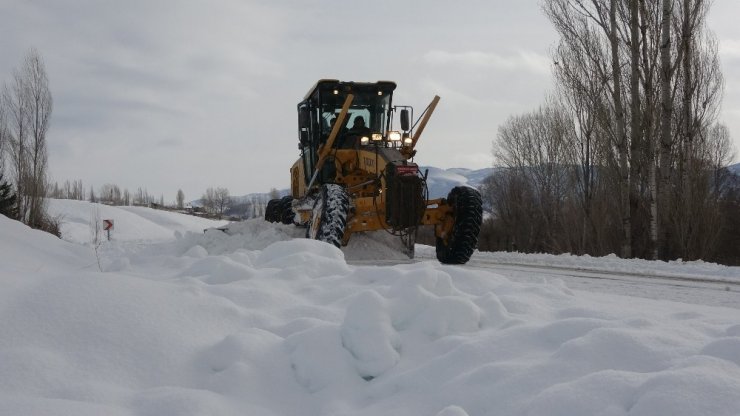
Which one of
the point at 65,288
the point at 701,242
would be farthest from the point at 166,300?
the point at 701,242

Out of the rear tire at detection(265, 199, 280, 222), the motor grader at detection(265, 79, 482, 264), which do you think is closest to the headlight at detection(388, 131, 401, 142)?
the motor grader at detection(265, 79, 482, 264)

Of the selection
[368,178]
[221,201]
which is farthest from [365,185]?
[221,201]

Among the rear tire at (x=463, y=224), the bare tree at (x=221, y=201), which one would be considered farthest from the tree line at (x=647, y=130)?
the bare tree at (x=221, y=201)

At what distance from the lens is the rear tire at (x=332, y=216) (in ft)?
27.6

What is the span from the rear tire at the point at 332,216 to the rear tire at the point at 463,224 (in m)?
1.84

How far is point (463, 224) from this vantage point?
904cm

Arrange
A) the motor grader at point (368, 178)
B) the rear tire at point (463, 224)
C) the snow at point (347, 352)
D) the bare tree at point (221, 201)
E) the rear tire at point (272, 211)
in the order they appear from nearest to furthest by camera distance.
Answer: the snow at point (347, 352) → the motor grader at point (368, 178) → the rear tire at point (463, 224) → the rear tire at point (272, 211) → the bare tree at point (221, 201)

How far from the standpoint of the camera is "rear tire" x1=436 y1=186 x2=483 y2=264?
8984mm

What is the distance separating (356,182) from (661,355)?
7.96 metres

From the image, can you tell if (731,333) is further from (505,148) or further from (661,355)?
(505,148)

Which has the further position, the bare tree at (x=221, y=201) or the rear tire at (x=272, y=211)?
the bare tree at (x=221, y=201)

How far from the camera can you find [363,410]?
2.38 metres

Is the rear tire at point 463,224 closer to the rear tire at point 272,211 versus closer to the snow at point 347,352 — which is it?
the snow at point 347,352

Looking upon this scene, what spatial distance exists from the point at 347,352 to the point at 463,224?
6.46m
